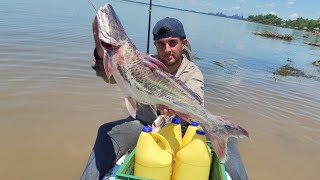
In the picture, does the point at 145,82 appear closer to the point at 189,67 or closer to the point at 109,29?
the point at 109,29

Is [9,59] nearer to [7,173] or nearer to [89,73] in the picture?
[89,73]

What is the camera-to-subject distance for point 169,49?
445cm

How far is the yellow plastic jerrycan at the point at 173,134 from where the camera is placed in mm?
3758

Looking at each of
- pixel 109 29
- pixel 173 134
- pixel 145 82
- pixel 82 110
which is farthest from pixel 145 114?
pixel 82 110

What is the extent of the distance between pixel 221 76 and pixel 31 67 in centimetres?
740

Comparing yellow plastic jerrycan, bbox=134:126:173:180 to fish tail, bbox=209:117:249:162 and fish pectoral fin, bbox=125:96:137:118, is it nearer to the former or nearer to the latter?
fish pectoral fin, bbox=125:96:137:118

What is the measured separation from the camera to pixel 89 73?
11078 mm

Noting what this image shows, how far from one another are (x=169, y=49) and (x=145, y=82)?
1222 mm

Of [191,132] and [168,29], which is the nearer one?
[191,132]

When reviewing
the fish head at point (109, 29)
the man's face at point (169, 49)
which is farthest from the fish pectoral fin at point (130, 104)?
the man's face at point (169, 49)

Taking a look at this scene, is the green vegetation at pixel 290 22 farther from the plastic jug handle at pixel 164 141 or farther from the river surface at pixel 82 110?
the plastic jug handle at pixel 164 141

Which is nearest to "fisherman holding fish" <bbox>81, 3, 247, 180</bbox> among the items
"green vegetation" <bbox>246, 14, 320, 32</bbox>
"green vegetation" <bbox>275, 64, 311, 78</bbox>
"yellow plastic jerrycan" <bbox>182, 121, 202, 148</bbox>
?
"yellow plastic jerrycan" <bbox>182, 121, 202, 148</bbox>

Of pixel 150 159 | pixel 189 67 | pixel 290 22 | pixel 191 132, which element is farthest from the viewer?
pixel 290 22

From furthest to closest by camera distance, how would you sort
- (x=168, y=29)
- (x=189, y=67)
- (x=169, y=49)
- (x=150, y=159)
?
(x=189, y=67) → (x=169, y=49) → (x=168, y=29) → (x=150, y=159)
